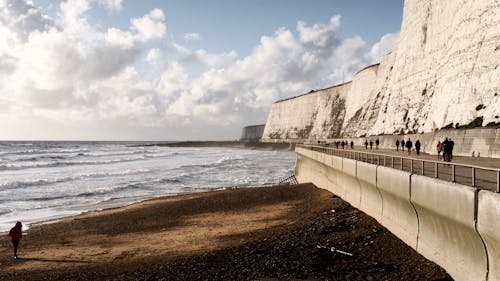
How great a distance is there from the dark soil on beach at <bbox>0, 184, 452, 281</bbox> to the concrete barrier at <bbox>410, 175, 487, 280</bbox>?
0.37 metres

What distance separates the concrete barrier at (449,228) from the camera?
7.50 metres

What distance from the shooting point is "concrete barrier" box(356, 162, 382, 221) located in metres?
13.7

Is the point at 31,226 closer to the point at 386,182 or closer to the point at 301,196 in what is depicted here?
the point at 301,196

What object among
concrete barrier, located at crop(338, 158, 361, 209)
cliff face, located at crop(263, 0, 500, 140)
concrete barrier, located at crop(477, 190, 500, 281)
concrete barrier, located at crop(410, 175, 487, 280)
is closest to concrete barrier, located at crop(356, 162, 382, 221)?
concrete barrier, located at crop(338, 158, 361, 209)

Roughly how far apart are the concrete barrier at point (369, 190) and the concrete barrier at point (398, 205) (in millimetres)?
423

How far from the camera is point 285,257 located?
11375 millimetres

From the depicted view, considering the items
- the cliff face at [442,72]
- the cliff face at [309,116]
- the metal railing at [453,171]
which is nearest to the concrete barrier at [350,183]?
the metal railing at [453,171]

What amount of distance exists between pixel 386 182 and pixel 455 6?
25.9 metres

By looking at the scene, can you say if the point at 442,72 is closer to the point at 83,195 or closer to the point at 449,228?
the point at 449,228

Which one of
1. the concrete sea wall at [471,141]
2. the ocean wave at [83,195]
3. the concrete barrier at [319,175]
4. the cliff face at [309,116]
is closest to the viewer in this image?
the concrete sea wall at [471,141]

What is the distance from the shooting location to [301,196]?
24297 mm

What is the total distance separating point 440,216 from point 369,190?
6.10m

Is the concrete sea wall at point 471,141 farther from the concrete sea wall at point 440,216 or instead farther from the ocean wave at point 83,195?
the ocean wave at point 83,195

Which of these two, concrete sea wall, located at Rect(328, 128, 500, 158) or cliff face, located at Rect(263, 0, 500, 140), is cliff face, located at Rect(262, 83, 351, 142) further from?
concrete sea wall, located at Rect(328, 128, 500, 158)
